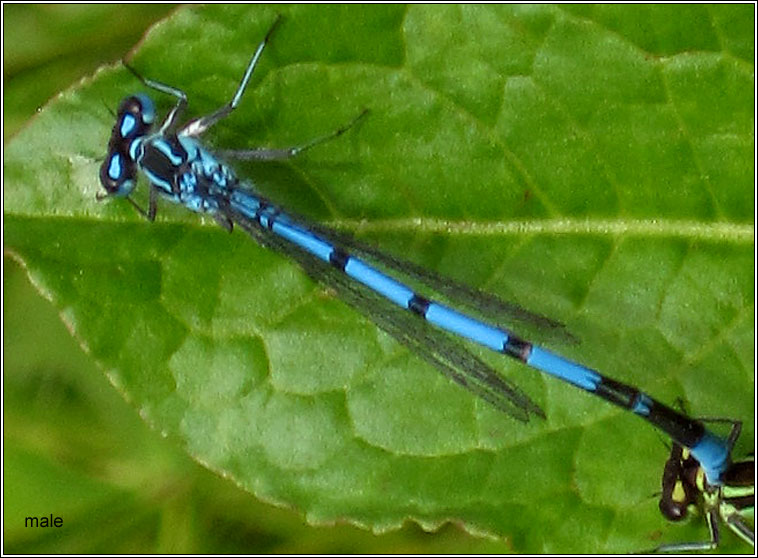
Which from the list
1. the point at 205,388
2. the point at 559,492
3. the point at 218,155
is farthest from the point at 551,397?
the point at 218,155

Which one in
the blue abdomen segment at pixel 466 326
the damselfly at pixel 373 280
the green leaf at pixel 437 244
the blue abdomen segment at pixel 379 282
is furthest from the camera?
the blue abdomen segment at pixel 379 282

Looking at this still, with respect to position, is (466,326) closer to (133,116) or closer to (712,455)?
(712,455)

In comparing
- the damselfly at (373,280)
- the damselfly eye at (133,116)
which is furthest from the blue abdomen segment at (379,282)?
the damselfly eye at (133,116)

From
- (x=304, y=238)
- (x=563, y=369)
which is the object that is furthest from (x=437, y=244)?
(x=563, y=369)

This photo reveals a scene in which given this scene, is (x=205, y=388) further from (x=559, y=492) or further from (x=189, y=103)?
(x=559, y=492)

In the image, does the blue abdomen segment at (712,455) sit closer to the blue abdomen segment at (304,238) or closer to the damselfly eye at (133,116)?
the blue abdomen segment at (304,238)

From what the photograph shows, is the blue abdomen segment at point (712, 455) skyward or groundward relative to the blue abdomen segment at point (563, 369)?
groundward
